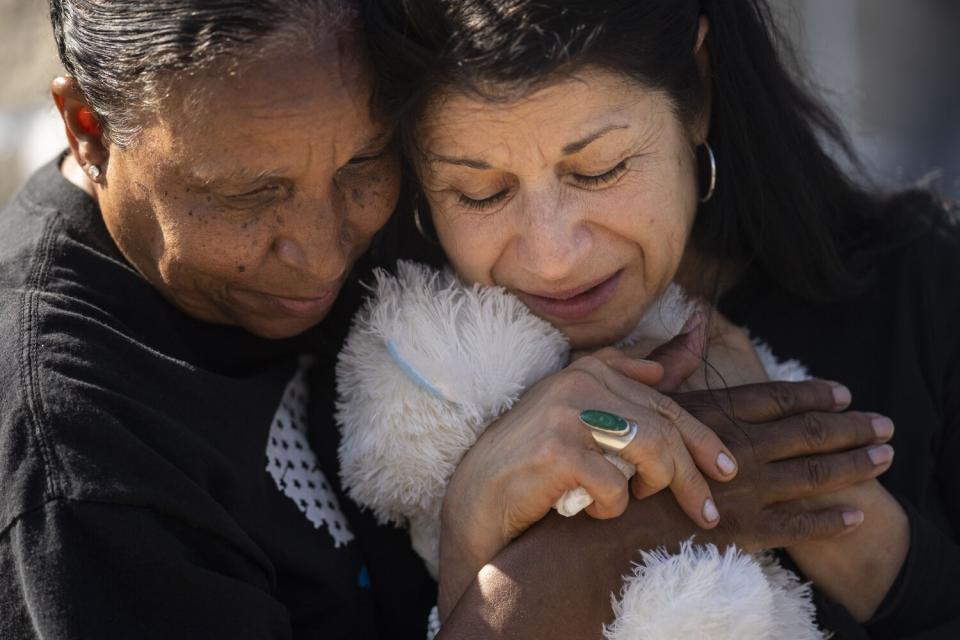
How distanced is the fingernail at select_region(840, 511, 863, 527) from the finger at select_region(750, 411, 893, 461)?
0.41ft

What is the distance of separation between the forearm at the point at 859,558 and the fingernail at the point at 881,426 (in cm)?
13

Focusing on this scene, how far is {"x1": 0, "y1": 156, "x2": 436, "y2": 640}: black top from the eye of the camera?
1.66 metres

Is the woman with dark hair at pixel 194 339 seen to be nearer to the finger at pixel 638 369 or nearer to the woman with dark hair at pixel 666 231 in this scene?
the finger at pixel 638 369

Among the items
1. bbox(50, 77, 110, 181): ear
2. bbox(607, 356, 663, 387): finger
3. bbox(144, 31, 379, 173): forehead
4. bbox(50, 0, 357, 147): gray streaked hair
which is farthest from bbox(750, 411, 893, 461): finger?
bbox(50, 77, 110, 181): ear

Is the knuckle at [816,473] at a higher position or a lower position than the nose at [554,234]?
lower

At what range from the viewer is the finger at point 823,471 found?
2059mm

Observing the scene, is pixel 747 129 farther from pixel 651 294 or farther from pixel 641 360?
pixel 641 360

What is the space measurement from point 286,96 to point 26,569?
831 mm

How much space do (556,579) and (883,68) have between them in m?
4.69

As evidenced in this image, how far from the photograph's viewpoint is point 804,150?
8.45 feet

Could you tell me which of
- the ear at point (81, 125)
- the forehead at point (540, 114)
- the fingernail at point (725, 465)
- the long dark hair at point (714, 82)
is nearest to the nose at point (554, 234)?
the forehead at point (540, 114)

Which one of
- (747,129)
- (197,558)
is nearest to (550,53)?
(747,129)

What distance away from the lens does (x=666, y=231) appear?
219cm

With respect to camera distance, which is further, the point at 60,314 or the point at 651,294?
the point at 651,294
